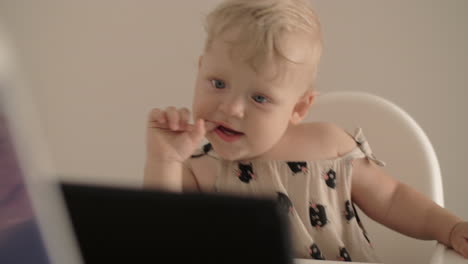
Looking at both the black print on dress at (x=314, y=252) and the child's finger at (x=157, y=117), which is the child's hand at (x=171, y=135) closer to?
the child's finger at (x=157, y=117)

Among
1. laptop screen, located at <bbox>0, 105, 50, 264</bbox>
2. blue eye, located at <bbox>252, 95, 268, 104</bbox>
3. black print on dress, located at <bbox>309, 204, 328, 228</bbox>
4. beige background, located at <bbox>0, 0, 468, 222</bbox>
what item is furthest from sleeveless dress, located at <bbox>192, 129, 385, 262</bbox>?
laptop screen, located at <bbox>0, 105, 50, 264</bbox>

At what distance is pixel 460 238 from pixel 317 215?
0.78 feet

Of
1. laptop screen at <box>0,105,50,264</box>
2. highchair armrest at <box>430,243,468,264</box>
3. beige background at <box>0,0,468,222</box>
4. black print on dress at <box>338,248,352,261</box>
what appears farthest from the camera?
beige background at <box>0,0,468,222</box>

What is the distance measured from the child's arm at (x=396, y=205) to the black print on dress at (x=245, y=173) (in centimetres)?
16

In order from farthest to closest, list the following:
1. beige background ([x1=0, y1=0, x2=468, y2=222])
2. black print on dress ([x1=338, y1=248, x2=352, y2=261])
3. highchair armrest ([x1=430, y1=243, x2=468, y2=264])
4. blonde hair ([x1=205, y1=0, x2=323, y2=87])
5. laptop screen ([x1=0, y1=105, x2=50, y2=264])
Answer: beige background ([x1=0, y1=0, x2=468, y2=222]) < black print on dress ([x1=338, y1=248, x2=352, y2=261]) < blonde hair ([x1=205, y1=0, x2=323, y2=87]) < highchair armrest ([x1=430, y1=243, x2=468, y2=264]) < laptop screen ([x1=0, y1=105, x2=50, y2=264])

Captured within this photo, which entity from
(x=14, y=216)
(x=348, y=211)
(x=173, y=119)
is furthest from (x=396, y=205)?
(x=14, y=216)

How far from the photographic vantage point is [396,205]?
81cm

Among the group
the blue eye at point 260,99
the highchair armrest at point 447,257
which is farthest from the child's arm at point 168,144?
the highchair armrest at point 447,257

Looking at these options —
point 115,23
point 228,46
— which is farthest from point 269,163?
point 115,23

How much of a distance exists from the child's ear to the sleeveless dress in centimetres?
7

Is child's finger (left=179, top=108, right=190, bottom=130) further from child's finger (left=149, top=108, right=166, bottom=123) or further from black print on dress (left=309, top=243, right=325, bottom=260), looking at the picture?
black print on dress (left=309, top=243, right=325, bottom=260)

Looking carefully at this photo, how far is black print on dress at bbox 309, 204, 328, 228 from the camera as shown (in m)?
0.81

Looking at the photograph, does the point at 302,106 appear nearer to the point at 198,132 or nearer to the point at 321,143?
the point at 321,143

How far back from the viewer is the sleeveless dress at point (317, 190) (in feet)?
2.65
